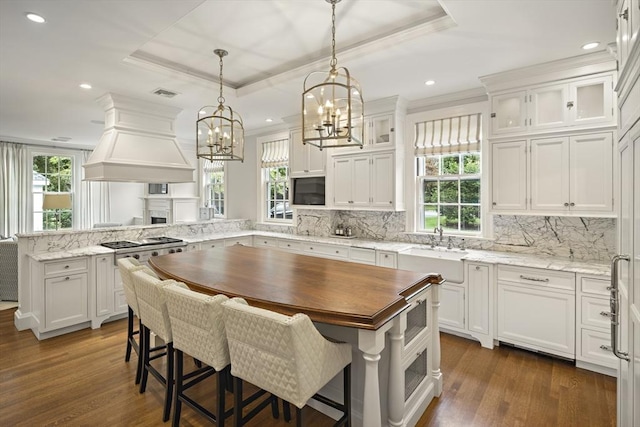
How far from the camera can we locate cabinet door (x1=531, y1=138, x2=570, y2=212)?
307 centimetres

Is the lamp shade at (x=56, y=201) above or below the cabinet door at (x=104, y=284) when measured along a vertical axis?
above

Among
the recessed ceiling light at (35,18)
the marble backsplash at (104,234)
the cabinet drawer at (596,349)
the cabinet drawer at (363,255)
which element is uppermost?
the recessed ceiling light at (35,18)

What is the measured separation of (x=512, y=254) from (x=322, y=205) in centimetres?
256

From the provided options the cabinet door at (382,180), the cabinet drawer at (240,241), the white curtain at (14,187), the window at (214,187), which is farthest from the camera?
the window at (214,187)

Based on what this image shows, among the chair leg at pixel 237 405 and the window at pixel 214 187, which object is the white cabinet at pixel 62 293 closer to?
the chair leg at pixel 237 405

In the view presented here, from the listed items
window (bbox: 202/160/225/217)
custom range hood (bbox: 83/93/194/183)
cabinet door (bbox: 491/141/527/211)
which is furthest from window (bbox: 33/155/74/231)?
cabinet door (bbox: 491/141/527/211)

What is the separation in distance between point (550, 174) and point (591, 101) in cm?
71

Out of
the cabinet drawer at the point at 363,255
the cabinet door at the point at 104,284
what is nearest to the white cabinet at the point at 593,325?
the cabinet drawer at the point at 363,255

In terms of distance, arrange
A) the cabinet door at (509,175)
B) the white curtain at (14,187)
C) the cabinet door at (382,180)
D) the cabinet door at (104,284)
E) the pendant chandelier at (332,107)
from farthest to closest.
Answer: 1. the white curtain at (14,187)
2. the cabinet door at (382,180)
3. the cabinet door at (104,284)
4. the cabinet door at (509,175)
5. the pendant chandelier at (332,107)

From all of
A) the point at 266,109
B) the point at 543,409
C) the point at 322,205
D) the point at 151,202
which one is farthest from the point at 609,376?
the point at 151,202

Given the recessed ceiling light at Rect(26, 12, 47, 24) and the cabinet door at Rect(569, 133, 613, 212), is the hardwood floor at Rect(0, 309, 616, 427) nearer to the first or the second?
the cabinet door at Rect(569, 133, 613, 212)

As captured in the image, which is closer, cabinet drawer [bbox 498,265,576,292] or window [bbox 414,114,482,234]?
cabinet drawer [bbox 498,265,576,292]

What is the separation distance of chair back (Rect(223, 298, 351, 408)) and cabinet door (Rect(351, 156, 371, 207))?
9.61 feet

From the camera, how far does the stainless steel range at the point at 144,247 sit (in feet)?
13.2
